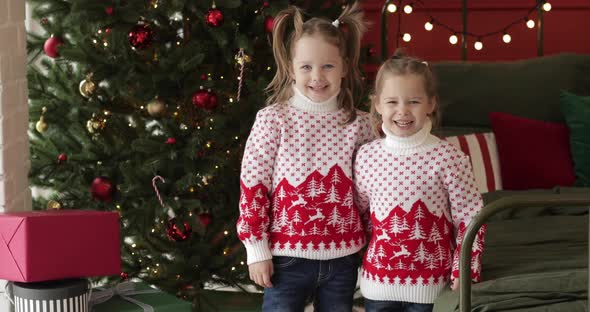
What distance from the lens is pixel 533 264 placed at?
2.59m

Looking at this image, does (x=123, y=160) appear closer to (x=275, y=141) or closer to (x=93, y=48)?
(x=93, y=48)

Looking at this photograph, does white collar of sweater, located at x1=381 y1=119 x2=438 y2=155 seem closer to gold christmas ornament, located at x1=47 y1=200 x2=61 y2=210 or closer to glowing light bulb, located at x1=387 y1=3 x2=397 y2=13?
gold christmas ornament, located at x1=47 y1=200 x2=61 y2=210

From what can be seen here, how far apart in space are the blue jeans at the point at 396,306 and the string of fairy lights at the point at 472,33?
7.49 feet

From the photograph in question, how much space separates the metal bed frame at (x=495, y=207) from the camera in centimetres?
192

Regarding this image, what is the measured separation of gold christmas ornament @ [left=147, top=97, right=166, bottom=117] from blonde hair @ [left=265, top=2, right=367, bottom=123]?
2.59 feet

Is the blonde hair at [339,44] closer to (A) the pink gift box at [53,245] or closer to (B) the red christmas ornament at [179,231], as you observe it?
(A) the pink gift box at [53,245]

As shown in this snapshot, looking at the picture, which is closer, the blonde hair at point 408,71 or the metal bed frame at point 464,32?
the blonde hair at point 408,71

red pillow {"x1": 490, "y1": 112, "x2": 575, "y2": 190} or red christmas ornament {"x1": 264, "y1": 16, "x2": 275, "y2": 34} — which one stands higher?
red christmas ornament {"x1": 264, "y1": 16, "x2": 275, "y2": 34}

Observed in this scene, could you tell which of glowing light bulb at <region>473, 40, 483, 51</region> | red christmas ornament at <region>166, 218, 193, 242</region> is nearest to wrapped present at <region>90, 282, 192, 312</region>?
red christmas ornament at <region>166, 218, 193, 242</region>

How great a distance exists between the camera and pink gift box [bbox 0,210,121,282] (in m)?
2.68

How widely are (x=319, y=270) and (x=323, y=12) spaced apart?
130cm

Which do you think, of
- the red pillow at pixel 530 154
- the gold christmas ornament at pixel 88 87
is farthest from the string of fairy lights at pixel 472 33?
the gold christmas ornament at pixel 88 87

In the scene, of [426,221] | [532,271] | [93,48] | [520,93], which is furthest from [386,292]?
[520,93]

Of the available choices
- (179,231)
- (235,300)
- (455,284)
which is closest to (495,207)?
(455,284)
